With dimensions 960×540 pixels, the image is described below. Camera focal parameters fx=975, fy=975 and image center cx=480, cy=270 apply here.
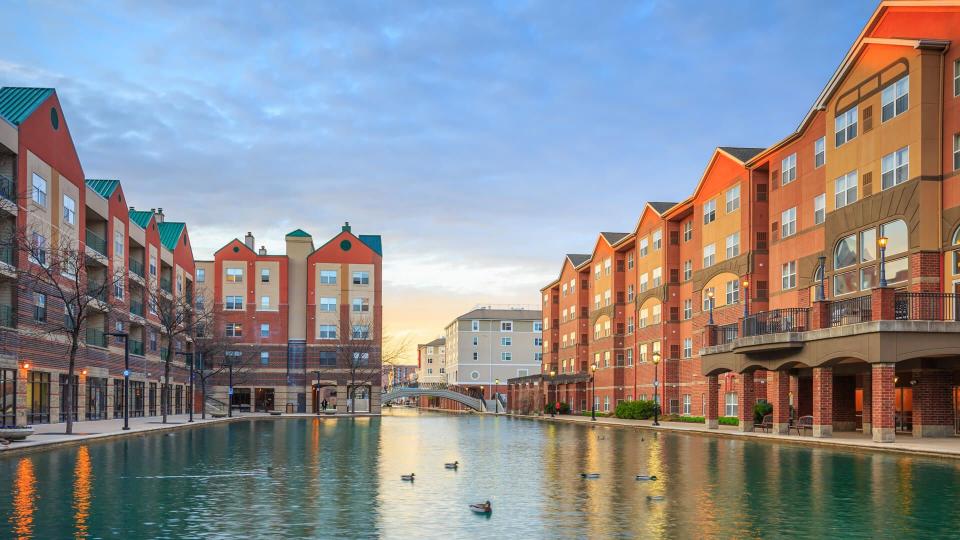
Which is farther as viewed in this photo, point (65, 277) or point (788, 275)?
point (65, 277)

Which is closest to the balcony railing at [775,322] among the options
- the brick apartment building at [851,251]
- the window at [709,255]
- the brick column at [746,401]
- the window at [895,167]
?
the brick apartment building at [851,251]

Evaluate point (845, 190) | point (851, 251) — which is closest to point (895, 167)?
point (845, 190)

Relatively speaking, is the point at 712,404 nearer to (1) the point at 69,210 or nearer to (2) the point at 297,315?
(1) the point at 69,210

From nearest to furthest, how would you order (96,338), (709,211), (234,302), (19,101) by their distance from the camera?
(19,101) → (96,338) → (709,211) → (234,302)

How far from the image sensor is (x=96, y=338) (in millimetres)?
63375

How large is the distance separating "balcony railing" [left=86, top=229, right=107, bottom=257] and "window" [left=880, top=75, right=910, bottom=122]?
47.1 meters

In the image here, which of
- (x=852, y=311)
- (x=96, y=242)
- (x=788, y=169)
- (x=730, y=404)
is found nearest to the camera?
(x=852, y=311)

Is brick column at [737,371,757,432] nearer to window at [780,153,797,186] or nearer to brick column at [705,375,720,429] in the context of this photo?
brick column at [705,375,720,429]

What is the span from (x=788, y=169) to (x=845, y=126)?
337 inches

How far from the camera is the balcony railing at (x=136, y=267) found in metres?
74.2

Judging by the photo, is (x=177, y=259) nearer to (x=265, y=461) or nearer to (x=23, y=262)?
(x=23, y=262)

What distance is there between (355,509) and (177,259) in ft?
257

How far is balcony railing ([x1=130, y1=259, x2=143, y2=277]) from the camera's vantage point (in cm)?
7425

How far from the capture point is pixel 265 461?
29.3 metres
